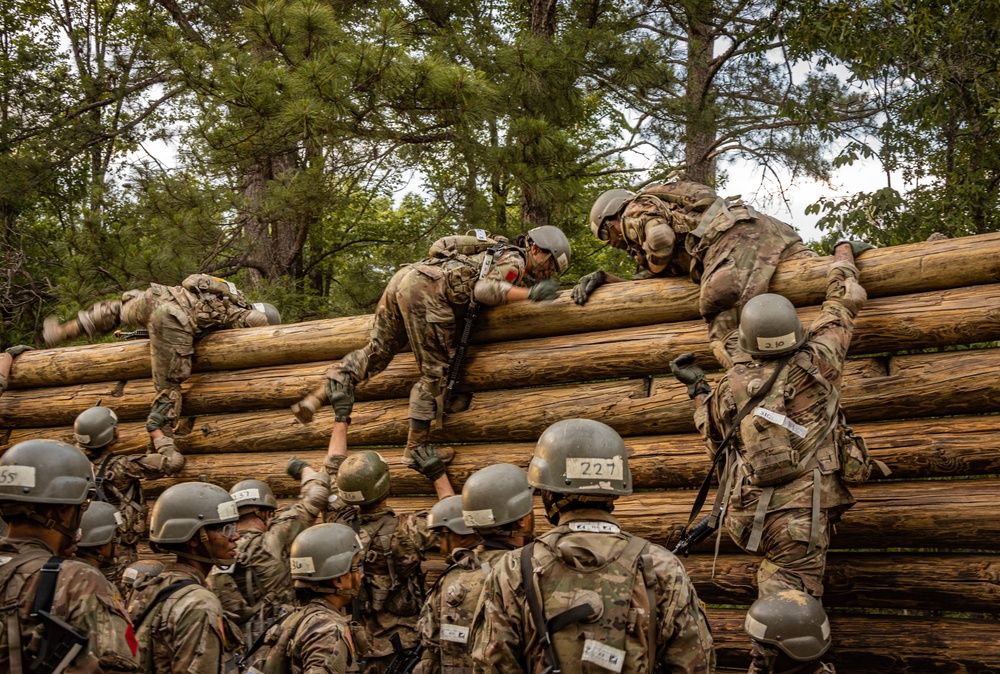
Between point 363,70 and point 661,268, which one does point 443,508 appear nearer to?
point 661,268

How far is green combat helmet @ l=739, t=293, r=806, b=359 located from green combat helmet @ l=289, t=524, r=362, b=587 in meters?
2.84

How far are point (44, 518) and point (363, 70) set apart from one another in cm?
822

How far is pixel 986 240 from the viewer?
679 cm

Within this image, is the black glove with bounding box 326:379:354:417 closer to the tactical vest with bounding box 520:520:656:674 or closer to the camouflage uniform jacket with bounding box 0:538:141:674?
the camouflage uniform jacket with bounding box 0:538:141:674

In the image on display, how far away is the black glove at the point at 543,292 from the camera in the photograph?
8.36m

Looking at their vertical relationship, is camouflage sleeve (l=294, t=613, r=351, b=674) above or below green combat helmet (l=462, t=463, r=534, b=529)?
below

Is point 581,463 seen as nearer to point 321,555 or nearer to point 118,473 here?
point 321,555

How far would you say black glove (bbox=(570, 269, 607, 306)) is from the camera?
26.8ft

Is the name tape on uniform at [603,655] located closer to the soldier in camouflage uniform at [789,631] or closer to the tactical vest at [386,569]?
the soldier in camouflage uniform at [789,631]

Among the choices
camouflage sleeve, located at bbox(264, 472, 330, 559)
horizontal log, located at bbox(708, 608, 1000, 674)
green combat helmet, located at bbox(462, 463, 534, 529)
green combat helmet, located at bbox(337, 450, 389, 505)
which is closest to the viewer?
green combat helmet, located at bbox(462, 463, 534, 529)

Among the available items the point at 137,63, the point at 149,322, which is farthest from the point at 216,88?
the point at 137,63

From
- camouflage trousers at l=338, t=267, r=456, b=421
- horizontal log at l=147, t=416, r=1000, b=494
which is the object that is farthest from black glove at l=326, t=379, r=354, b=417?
horizontal log at l=147, t=416, r=1000, b=494

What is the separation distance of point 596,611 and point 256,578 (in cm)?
387

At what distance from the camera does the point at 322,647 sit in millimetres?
5098
